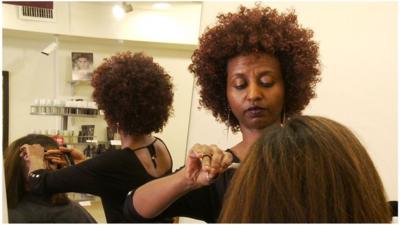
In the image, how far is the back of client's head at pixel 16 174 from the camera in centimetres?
81

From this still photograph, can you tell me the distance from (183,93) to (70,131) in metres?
0.26

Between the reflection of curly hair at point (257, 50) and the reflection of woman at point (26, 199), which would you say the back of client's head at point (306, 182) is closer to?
the reflection of curly hair at point (257, 50)

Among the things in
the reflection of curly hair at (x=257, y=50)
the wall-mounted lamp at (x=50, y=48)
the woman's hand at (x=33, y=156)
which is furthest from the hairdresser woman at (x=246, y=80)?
the wall-mounted lamp at (x=50, y=48)

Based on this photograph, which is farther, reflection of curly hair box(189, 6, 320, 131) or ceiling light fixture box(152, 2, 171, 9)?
ceiling light fixture box(152, 2, 171, 9)

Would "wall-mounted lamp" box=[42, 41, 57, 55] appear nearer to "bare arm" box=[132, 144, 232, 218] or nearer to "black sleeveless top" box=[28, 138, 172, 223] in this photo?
"black sleeveless top" box=[28, 138, 172, 223]

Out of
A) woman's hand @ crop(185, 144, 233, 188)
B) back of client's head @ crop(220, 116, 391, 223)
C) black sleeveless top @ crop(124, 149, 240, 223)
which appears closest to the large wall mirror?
black sleeveless top @ crop(124, 149, 240, 223)

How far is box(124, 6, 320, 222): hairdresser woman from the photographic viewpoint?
0.76 metres

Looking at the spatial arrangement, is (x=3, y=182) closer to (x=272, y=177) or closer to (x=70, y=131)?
(x=70, y=131)

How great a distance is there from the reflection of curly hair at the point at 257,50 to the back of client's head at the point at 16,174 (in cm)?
37

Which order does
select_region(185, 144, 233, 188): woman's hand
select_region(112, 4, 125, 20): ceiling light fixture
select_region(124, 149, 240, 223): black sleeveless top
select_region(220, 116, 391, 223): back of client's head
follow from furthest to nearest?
select_region(112, 4, 125, 20): ceiling light fixture < select_region(124, 149, 240, 223): black sleeveless top < select_region(185, 144, 233, 188): woman's hand < select_region(220, 116, 391, 223): back of client's head

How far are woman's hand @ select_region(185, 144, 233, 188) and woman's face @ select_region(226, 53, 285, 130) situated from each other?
15 cm

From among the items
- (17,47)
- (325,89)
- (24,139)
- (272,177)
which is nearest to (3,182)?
(24,139)

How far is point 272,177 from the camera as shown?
50 cm

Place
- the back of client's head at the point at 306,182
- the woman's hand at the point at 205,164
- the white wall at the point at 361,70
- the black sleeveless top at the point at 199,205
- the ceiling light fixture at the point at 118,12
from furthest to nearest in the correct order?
the white wall at the point at 361,70 < the ceiling light fixture at the point at 118,12 < the black sleeveless top at the point at 199,205 < the woman's hand at the point at 205,164 < the back of client's head at the point at 306,182
